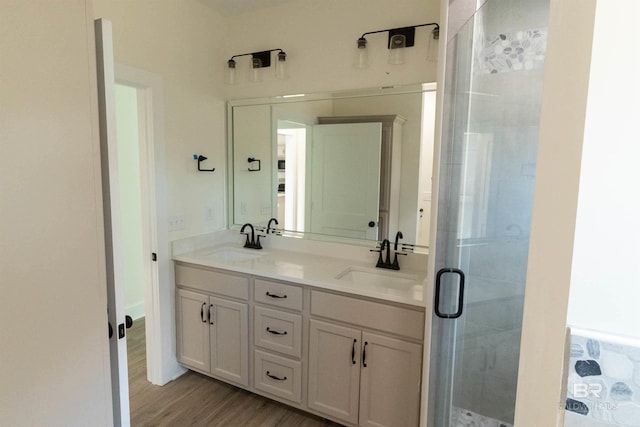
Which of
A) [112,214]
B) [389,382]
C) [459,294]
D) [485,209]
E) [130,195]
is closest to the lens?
[112,214]

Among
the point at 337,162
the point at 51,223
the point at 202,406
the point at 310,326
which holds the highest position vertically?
the point at 337,162

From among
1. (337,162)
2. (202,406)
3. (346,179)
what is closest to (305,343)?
(202,406)

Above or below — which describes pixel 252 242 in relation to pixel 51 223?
below

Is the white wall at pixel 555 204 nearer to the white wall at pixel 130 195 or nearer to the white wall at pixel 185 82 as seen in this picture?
the white wall at pixel 185 82

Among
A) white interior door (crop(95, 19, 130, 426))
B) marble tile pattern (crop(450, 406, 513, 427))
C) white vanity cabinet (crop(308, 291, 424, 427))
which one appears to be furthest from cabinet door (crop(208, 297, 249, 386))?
marble tile pattern (crop(450, 406, 513, 427))

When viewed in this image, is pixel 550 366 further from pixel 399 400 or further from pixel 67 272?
pixel 399 400

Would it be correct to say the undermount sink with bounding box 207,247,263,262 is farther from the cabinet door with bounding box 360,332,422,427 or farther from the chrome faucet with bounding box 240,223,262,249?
the cabinet door with bounding box 360,332,422,427

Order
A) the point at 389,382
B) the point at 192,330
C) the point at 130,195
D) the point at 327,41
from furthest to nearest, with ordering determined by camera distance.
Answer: the point at 130,195 → the point at 192,330 → the point at 327,41 → the point at 389,382

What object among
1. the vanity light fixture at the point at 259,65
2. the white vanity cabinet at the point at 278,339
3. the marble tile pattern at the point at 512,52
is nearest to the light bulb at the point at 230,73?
the vanity light fixture at the point at 259,65

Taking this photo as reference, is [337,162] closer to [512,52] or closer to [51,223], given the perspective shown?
[512,52]

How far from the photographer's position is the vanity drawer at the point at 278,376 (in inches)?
84.0

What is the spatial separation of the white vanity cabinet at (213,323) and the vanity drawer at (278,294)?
10 cm

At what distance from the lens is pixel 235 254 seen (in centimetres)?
275

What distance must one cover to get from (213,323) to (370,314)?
1149mm
